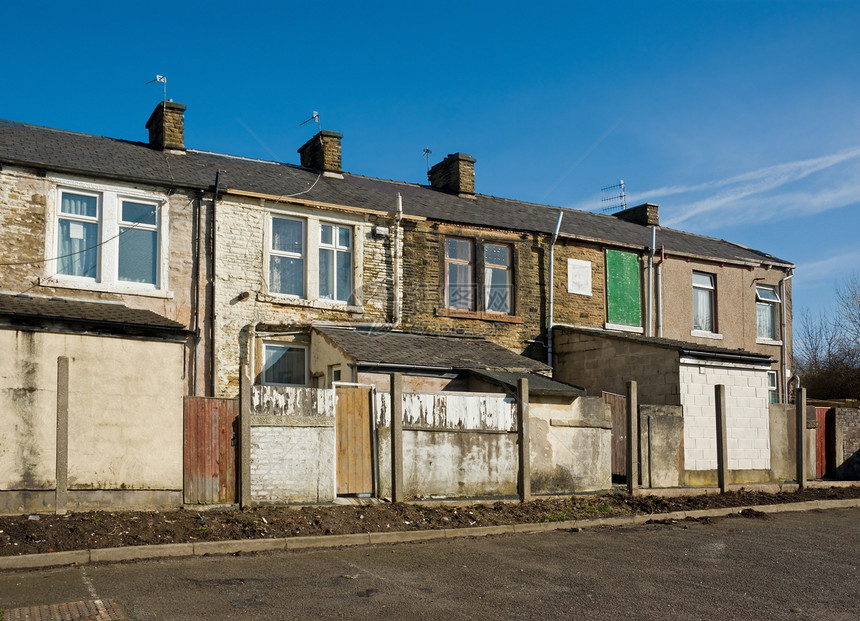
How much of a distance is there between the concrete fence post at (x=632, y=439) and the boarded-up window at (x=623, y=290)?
21.9ft

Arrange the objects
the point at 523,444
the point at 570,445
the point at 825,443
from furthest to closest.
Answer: the point at 825,443, the point at 570,445, the point at 523,444

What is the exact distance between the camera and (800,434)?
20094 mm

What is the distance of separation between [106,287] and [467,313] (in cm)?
836

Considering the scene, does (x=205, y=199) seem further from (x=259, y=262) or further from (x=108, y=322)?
(x=108, y=322)

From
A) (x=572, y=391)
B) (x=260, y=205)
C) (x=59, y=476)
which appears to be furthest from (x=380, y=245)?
(x=59, y=476)

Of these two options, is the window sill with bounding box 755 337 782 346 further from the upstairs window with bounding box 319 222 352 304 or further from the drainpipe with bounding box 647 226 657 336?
the upstairs window with bounding box 319 222 352 304

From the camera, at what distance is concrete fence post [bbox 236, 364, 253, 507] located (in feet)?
42.0

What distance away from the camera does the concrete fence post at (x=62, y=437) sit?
11648 millimetres

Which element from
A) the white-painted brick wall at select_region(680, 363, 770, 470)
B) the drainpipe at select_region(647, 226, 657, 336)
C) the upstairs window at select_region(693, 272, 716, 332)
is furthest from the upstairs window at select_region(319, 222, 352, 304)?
the upstairs window at select_region(693, 272, 716, 332)

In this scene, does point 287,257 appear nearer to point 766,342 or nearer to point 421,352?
point 421,352

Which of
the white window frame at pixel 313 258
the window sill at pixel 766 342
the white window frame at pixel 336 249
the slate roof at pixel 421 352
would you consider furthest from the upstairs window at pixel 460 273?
the window sill at pixel 766 342

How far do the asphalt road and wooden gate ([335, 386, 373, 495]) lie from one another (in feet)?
7.45

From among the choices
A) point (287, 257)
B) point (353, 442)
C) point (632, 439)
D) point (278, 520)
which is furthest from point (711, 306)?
point (278, 520)

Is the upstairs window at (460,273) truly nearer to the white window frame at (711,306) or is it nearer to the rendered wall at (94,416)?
the white window frame at (711,306)
